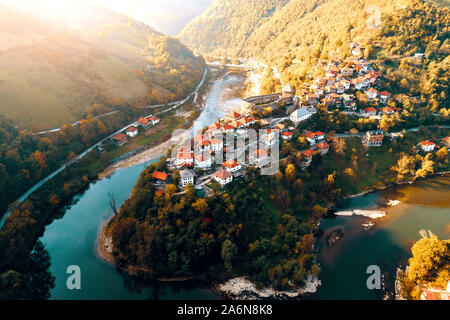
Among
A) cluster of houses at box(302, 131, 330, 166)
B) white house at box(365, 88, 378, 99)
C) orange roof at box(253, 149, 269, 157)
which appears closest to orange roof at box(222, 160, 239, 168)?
orange roof at box(253, 149, 269, 157)

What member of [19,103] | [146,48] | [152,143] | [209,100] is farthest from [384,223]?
[146,48]

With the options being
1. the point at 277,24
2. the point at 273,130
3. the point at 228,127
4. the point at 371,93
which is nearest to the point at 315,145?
the point at 273,130

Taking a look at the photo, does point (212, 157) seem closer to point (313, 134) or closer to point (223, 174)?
point (223, 174)

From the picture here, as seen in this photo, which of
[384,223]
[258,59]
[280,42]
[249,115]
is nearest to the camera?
[384,223]

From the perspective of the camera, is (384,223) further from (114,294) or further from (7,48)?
(7,48)

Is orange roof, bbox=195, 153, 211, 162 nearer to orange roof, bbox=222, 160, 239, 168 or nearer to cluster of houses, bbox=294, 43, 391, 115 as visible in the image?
orange roof, bbox=222, 160, 239, 168

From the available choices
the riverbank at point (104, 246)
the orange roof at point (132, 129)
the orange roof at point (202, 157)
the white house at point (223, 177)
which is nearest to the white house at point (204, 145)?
the orange roof at point (202, 157)
